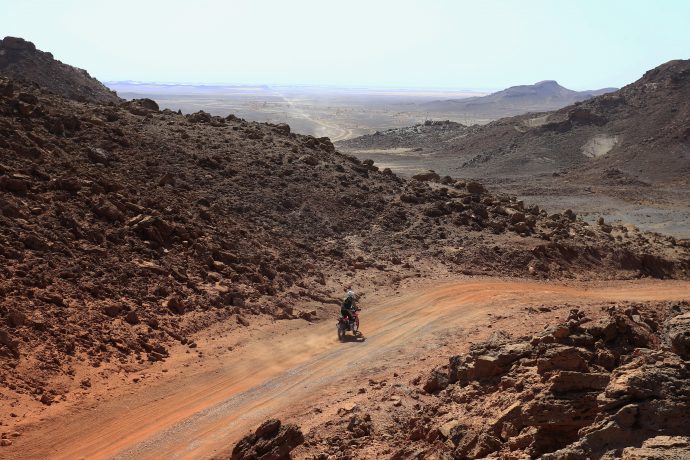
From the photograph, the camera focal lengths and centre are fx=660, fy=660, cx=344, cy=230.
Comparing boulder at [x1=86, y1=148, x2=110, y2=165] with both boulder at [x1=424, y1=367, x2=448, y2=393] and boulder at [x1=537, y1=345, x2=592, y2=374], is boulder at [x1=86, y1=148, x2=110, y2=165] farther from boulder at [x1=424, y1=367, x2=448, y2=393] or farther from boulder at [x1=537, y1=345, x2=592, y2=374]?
boulder at [x1=537, y1=345, x2=592, y2=374]

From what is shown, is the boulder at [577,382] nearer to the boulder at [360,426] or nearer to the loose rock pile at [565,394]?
the loose rock pile at [565,394]

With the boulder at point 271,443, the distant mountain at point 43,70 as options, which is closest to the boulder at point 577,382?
the boulder at point 271,443

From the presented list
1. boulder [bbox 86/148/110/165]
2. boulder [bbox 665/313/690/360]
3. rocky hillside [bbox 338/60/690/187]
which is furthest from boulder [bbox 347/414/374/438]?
rocky hillside [bbox 338/60/690/187]

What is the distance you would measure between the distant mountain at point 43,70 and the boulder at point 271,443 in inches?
1738

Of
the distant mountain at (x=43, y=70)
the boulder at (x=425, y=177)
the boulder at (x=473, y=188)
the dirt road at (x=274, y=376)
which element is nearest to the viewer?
the dirt road at (x=274, y=376)

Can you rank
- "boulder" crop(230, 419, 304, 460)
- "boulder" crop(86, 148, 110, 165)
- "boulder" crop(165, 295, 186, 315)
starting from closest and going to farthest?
"boulder" crop(230, 419, 304, 460) → "boulder" crop(165, 295, 186, 315) → "boulder" crop(86, 148, 110, 165)

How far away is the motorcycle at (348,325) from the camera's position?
1711 cm

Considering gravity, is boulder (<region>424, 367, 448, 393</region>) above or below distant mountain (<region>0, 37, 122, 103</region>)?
below

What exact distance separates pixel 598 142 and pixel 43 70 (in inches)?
2083

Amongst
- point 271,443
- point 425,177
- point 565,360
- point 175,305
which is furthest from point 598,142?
point 271,443

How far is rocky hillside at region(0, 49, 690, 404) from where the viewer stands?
14.6m

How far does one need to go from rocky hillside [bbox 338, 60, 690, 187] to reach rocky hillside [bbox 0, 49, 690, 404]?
1264 inches

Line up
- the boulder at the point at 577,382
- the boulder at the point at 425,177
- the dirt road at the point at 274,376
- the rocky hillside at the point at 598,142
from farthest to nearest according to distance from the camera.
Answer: the rocky hillside at the point at 598,142 < the boulder at the point at 425,177 < the dirt road at the point at 274,376 < the boulder at the point at 577,382

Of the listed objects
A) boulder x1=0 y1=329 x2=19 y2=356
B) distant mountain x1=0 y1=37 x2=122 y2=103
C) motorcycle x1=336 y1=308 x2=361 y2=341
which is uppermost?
distant mountain x1=0 y1=37 x2=122 y2=103
